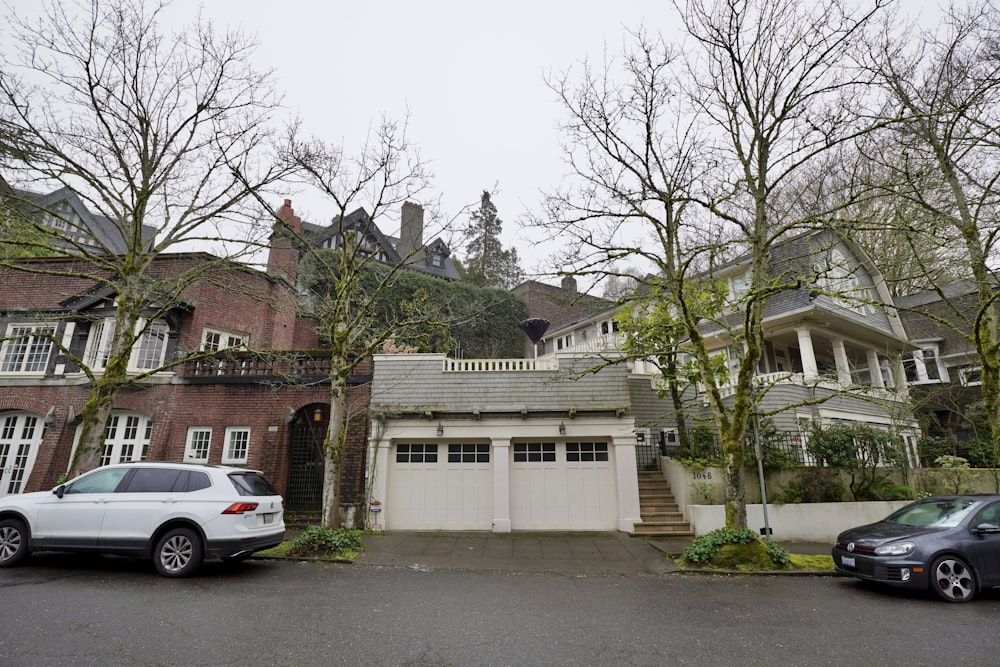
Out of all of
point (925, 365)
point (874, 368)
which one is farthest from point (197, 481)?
point (925, 365)

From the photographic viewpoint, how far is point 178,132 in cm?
1182

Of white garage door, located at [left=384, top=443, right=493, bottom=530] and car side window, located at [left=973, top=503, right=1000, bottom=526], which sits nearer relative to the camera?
car side window, located at [left=973, top=503, right=1000, bottom=526]

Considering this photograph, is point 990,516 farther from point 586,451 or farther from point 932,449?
point 932,449

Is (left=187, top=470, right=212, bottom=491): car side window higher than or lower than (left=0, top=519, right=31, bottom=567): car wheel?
higher

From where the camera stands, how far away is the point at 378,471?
507 inches

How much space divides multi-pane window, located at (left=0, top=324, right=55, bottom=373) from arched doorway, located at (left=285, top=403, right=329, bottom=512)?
337 inches

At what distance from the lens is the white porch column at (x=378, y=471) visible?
12528mm

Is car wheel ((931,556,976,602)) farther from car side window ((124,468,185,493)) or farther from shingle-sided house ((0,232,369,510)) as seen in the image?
shingle-sided house ((0,232,369,510))

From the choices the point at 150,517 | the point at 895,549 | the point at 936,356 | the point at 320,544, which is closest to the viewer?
the point at 895,549

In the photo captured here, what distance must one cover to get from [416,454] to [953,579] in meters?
10.8

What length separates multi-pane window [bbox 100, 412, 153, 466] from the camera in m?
14.1

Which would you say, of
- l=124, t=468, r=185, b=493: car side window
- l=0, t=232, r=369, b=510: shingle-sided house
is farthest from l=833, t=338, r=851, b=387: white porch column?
l=124, t=468, r=185, b=493: car side window

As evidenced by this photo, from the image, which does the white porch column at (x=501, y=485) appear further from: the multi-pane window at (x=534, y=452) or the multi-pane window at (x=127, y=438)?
the multi-pane window at (x=127, y=438)

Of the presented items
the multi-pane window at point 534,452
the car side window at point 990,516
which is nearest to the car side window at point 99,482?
the multi-pane window at point 534,452
